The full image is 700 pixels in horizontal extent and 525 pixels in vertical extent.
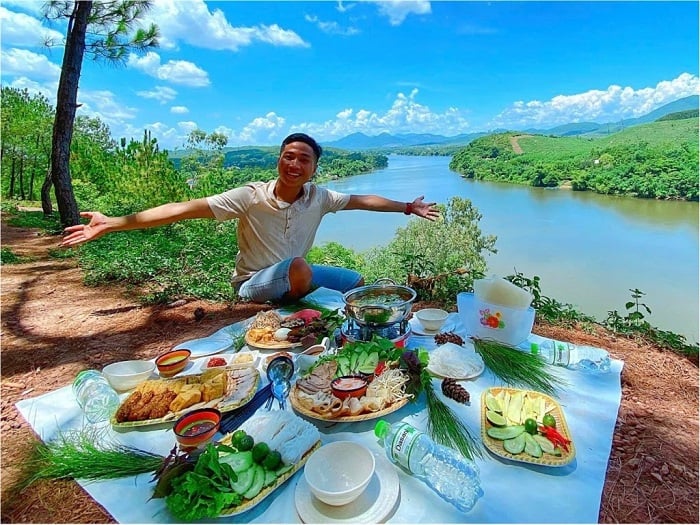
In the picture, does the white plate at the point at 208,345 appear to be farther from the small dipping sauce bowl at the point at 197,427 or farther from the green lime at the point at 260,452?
the green lime at the point at 260,452

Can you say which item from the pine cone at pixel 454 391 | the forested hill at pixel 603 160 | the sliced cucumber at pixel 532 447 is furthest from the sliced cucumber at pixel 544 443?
the forested hill at pixel 603 160

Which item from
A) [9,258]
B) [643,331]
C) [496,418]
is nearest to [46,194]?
[9,258]

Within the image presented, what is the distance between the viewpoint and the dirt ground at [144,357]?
3.79 ft

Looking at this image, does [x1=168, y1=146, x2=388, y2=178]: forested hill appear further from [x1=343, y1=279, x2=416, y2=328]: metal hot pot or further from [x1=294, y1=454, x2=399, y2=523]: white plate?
[x1=294, y1=454, x2=399, y2=523]: white plate

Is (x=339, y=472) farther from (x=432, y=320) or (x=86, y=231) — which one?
(x=86, y=231)

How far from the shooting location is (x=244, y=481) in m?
1.06

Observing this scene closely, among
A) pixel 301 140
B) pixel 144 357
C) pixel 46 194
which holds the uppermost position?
pixel 301 140

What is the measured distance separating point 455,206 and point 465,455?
1178 centimetres

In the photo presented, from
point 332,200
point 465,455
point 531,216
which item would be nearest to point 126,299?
point 332,200

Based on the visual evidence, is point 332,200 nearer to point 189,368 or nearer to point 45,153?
point 189,368

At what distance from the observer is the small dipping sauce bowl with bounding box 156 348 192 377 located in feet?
5.51

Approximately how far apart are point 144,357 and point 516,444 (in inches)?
78.7

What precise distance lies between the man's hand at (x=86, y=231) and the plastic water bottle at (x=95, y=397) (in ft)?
2.36

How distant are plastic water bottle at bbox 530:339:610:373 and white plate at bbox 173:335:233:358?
161 cm
